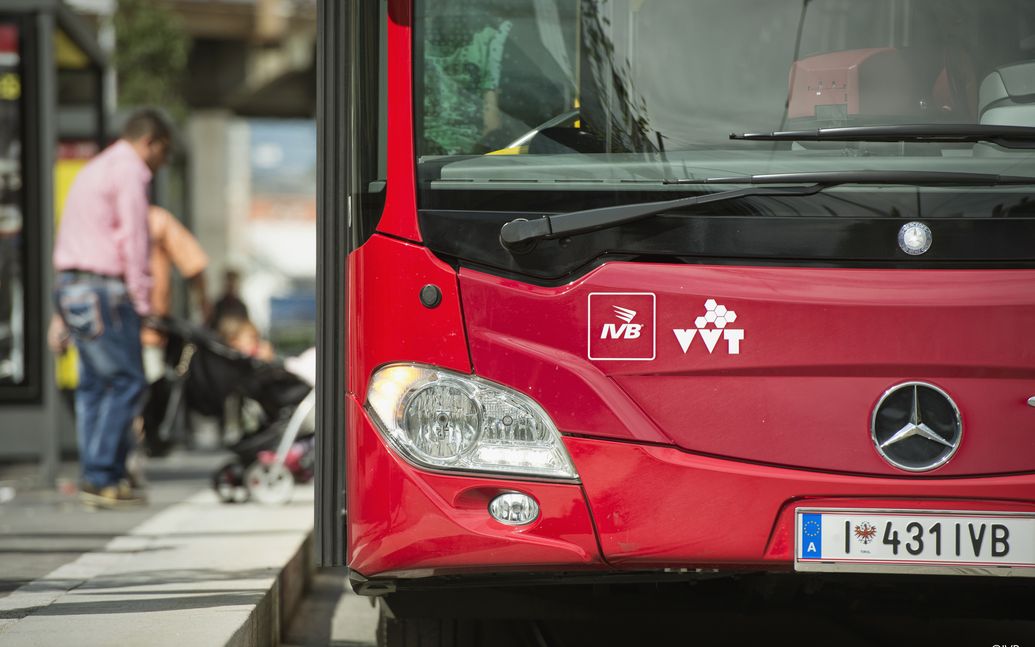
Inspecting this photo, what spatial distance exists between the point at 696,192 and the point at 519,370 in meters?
0.65

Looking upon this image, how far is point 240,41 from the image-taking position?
32.7m

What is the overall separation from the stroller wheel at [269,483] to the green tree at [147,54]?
11747mm

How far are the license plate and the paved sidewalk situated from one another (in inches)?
65.5

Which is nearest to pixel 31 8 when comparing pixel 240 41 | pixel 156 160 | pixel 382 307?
pixel 156 160

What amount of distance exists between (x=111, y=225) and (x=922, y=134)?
5391mm

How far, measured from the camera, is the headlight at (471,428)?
377 centimetres

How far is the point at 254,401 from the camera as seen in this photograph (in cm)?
934

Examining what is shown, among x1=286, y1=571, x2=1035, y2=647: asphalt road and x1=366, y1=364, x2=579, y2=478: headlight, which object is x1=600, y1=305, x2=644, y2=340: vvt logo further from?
x1=286, y1=571, x2=1035, y2=647: asphalt road

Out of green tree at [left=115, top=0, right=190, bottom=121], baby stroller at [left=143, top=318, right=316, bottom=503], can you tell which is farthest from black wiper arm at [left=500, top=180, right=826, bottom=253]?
green tree at [left=115, top=0, right=190, bottom=121]

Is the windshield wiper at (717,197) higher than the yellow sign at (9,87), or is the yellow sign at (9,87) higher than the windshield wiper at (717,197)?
the yellow sign at (9,87)

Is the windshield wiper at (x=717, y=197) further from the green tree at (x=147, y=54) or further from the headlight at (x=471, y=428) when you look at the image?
the green tree at (x=147, y=54)

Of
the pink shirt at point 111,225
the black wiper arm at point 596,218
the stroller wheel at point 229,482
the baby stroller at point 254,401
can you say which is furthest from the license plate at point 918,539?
the stroller wheel at point 229,482

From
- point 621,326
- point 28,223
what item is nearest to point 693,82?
point 621,326

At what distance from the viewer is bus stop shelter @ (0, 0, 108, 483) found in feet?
31.3
